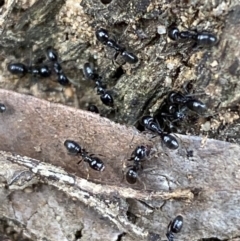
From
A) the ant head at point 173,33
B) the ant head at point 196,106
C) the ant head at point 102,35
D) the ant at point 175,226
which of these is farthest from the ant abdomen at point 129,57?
the ant at point 175,226

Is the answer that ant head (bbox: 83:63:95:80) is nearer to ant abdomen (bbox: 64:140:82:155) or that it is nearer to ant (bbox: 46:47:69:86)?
ant (bbox: 46:47:69:86)

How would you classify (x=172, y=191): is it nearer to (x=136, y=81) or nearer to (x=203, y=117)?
(x=203, y=117)

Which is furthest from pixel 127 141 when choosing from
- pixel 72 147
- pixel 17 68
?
pixel 17 68

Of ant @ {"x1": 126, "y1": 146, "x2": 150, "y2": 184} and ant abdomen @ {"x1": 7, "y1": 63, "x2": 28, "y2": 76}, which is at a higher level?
ant abdomen @ {"x1": 7, "y1": 63, "x2": 28, "y2": 76}

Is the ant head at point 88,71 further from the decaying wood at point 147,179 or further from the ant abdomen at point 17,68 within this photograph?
the ant abdomen at point 17,68

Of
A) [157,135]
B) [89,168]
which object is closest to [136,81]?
[157,135]

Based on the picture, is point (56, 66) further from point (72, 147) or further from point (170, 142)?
point (170, 142)

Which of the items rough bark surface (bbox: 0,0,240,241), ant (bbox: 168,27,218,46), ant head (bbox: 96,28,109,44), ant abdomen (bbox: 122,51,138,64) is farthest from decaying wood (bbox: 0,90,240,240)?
ant (bbox: 168,27,218,46)
